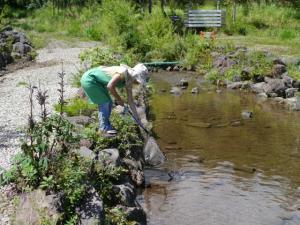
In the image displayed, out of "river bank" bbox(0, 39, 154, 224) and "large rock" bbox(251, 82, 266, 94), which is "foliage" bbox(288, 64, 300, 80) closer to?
"large rock" bbox(251, 82, 266, 94)

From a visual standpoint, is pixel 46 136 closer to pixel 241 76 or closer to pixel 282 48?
pixel 241 76

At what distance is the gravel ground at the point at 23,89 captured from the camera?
32.9ft

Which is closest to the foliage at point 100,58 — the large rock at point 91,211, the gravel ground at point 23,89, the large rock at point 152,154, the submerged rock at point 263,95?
the gravel ground at point 23,89

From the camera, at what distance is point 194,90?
2003 cm

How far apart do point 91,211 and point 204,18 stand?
80.6 feet

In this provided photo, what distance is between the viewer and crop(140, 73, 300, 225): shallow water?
9438mm

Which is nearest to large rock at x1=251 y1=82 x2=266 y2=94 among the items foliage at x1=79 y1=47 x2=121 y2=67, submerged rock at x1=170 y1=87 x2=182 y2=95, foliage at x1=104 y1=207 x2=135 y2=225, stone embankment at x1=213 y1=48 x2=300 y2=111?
stone embankment at x1=213 y1=48 x2=300 y2=111

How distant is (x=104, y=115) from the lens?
1006 centimetres

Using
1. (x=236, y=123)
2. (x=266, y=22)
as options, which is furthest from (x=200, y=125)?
(x=266, y=22)

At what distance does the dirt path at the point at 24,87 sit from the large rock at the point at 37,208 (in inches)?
62.1

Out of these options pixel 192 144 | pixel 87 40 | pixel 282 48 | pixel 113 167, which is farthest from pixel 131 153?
pixel 87 40

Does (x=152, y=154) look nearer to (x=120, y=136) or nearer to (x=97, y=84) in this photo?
(x=120, y=136)

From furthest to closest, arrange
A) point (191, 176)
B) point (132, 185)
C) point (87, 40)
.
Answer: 1. point (87, 40)
2. point (191, 176)
3. point (132, 185)

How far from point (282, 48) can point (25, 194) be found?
19832mm
